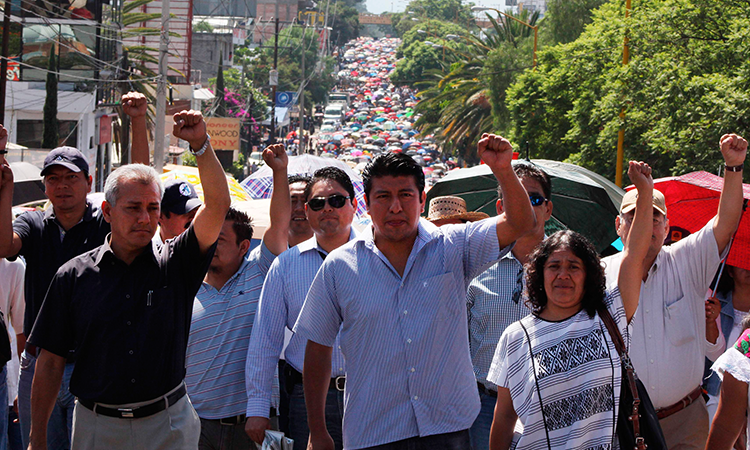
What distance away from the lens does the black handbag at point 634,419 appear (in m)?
3.73

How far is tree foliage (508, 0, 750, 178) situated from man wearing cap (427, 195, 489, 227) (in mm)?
11524

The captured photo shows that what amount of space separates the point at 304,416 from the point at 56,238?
1709 mm

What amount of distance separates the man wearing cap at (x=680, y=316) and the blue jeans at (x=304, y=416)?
160cm

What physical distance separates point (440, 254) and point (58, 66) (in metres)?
29.1

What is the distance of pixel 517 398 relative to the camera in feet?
12.7

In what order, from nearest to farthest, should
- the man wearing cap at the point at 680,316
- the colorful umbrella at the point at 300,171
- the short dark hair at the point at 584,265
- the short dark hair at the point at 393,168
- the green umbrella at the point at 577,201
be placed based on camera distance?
the short dark hair at the point at 393,168
the short dark hair at the point at 584,265
the man wearing cap at the point at 680,316
the green umbrella at the point at 577,201
the colorful umbrella at the point at 300,171

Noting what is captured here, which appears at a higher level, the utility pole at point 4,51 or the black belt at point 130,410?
the utility pole at point 4,51

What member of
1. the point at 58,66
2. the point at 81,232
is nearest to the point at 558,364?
the point at 81,232

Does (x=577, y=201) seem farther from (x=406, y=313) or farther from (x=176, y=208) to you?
(x=406, y=313)

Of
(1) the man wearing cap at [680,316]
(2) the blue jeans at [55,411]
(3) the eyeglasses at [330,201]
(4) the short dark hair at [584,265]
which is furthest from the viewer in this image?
(3) the eyeglasses at [330,201]

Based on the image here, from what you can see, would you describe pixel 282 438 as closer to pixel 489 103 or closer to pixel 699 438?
pixel 699 438

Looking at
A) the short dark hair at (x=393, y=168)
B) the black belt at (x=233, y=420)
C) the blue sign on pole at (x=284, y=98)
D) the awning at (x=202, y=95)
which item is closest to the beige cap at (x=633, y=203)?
the short dark hair at (x=393, y=168)

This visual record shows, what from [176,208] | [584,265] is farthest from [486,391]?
[176,208]

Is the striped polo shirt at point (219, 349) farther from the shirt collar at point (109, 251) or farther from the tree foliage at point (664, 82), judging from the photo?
the tree foliage at point (664, 82)
